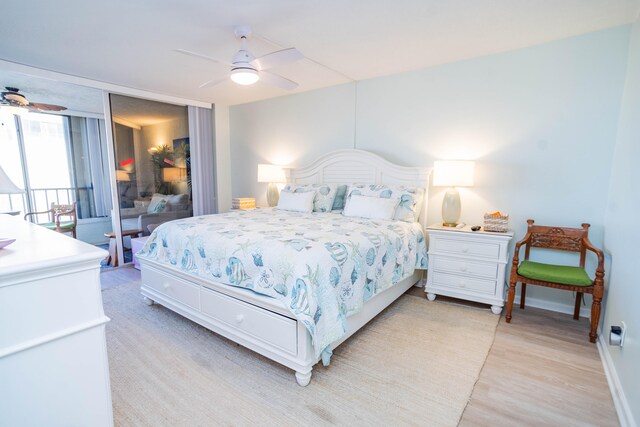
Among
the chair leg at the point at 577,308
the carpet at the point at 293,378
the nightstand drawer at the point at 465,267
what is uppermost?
the nightstand drawer at the point at 465,267

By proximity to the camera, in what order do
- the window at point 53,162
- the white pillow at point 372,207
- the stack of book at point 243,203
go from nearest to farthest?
the white pillow at point 372,207
the stack of book at point 243,203
the window at point 53,162

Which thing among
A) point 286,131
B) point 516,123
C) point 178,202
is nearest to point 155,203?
point 178,202

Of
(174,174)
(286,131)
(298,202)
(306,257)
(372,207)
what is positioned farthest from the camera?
(174,174)

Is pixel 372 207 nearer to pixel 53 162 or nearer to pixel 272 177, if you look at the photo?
pixel 272 177

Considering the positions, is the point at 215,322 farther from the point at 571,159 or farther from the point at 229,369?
the point at 571,159

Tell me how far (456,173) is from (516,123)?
2.47ft

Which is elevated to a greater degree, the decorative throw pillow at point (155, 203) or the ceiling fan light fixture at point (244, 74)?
the ceiling fan light fixture at point (244, 74)

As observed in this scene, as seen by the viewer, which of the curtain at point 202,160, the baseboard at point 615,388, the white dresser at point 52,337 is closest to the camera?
the white dresser at point 52,337

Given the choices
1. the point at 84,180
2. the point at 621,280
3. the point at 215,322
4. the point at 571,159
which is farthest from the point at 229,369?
the point at 84,180

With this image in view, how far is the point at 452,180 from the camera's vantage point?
10.2 feet

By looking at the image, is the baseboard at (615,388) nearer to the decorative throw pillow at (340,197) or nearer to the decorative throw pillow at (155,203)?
the decorative throw pillow at (340,197)

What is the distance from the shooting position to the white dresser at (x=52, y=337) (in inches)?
37.1

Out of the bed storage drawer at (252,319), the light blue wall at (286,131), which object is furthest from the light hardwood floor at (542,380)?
the light blue wall at (286,131)

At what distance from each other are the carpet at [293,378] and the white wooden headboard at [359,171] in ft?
4.84
